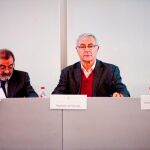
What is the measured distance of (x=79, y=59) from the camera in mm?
2197

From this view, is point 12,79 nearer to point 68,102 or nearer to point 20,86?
point 20,86

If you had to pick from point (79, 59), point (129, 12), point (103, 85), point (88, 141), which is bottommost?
point (88, 141)

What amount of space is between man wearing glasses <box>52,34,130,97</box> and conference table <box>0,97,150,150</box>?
1.61ft

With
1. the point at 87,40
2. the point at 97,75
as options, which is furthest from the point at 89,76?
the point at 87,40

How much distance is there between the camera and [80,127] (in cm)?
158

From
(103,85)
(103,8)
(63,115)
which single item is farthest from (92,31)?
(63,115)

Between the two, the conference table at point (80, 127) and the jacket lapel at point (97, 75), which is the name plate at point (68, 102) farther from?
the jacket lapel at point (97, 75)

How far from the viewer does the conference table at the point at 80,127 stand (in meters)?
1.57

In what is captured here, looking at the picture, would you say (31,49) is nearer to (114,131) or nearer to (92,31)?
(92,31)

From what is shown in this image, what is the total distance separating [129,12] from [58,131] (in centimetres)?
122

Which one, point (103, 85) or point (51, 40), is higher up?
point (51, 40)

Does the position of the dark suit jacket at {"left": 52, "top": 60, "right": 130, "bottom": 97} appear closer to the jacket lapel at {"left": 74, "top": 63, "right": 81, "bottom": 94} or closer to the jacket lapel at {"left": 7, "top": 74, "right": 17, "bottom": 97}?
the jacket lapel at {"left": 74, "top": 63, "right": 81, "bottom": 94}

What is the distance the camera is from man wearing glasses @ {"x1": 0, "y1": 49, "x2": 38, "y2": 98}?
6.97ft

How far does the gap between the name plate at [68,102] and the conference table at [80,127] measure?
0.03m
